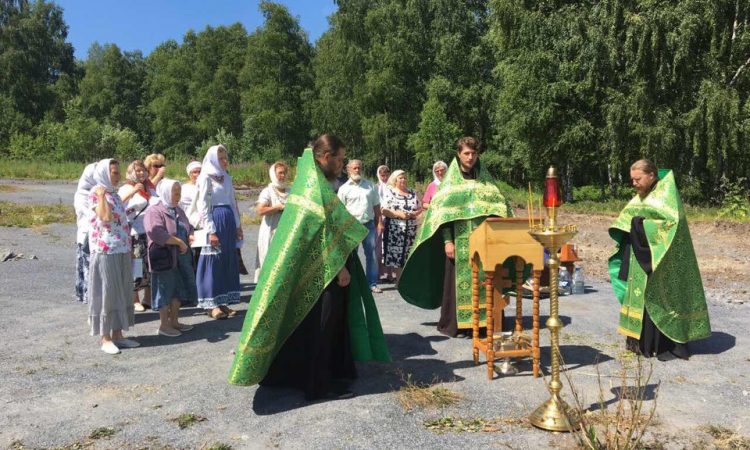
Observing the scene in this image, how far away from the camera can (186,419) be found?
13.8ft

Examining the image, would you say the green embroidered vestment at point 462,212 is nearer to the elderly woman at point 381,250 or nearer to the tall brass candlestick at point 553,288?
the tall brass candlestick at point 553,288

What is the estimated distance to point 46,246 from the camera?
1371 centimetres

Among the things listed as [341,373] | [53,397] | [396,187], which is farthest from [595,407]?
[396,187]

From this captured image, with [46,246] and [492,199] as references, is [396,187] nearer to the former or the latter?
[492,199]

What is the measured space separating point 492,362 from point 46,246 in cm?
1228

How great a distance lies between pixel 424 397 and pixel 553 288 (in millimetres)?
1333

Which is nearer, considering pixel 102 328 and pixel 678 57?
pixel 102 328

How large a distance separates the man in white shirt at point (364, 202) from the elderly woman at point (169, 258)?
2370 millimetres

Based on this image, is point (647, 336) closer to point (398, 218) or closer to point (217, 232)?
point (398, 218)

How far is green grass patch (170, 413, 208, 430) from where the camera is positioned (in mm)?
4121

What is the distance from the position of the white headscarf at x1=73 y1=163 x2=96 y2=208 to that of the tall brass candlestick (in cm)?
493

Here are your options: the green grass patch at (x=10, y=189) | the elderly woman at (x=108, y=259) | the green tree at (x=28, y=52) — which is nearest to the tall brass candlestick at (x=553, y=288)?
the elderly woman at (x=108, y=259)

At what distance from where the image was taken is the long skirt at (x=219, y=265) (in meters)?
6.68

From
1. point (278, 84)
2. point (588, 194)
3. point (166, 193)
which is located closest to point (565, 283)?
point (166, 193)
